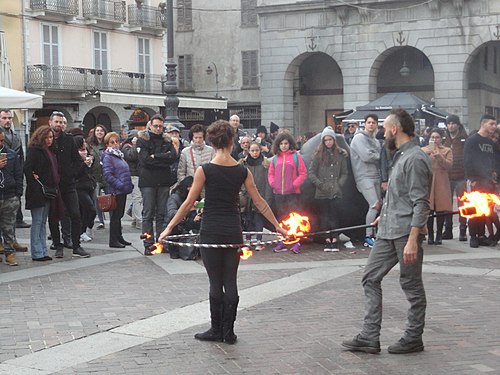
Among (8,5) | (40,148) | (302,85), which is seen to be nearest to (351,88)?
(302,85)

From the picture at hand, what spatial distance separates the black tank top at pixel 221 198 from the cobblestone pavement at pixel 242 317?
0.99m

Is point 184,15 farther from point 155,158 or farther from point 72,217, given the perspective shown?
point 72,217

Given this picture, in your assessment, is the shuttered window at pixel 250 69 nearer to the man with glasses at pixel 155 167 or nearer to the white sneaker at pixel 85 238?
the white sneaker at pixel 85 238

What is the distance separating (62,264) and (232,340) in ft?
15.2

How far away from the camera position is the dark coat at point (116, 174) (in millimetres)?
12805

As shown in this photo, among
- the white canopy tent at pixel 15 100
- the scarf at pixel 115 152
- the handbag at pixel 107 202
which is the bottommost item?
the handbag at pixel 107 202

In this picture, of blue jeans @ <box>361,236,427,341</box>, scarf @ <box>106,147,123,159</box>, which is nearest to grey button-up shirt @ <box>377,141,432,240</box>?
blue jeans @ <box>361,236,427,341</box>

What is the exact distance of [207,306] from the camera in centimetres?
848

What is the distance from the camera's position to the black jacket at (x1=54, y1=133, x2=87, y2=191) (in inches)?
451

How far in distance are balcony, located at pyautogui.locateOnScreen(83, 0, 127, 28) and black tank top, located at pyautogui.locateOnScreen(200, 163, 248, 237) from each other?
30646 mm

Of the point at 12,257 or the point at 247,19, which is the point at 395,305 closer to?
the point at 12,257

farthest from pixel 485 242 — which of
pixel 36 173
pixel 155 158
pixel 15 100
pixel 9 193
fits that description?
pixel 15 100

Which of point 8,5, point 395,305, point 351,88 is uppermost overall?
point 8,5

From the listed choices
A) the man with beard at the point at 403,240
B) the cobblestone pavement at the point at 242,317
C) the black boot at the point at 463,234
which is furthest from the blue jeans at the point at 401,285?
the black boot at the point at 463,234
